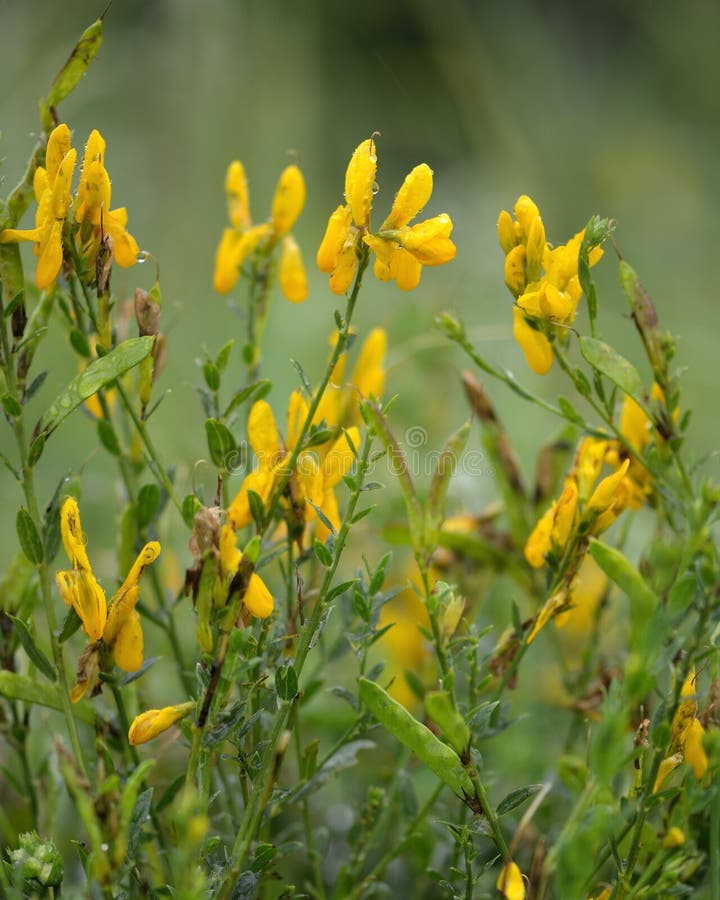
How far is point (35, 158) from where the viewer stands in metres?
0.70

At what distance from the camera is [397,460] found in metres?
0.64

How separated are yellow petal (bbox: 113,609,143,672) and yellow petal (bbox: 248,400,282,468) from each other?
137 millimetres

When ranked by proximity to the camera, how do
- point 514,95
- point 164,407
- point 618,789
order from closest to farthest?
point 618,789 < point 164,407 < point 514,95

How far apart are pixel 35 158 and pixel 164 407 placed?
137 cm

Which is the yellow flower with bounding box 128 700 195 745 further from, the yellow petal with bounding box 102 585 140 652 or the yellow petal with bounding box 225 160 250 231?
the yellow petal with bounding box 225 160 250 231

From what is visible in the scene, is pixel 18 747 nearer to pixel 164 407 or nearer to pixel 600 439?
pixel 600 439

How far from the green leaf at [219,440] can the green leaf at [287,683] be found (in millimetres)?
144

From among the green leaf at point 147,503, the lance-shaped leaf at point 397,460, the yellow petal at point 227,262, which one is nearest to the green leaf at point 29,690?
the green leaf at point 147,503

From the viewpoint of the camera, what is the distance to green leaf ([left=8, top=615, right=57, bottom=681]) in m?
0.67

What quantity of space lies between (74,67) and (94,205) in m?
0.12

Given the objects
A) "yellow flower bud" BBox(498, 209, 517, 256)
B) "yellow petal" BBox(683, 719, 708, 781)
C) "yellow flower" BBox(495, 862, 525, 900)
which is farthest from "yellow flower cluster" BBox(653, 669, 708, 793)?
"yellow flower bud" BBox(498, 209, 517, 256)

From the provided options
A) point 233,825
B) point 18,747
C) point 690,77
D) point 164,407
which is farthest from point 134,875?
point 690,77

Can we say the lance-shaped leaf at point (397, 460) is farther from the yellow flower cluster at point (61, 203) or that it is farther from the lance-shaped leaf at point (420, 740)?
the yellow flower cluster at point (61, 203)

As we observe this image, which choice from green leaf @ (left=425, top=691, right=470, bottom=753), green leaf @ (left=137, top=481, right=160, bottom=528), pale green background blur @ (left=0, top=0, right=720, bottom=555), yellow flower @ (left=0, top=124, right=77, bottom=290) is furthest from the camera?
pale green background blur @ (left=0, top=0, right=720, bottom=555)
